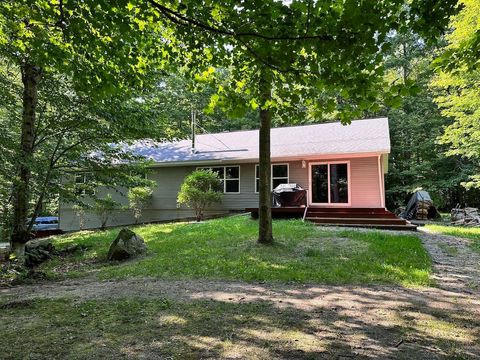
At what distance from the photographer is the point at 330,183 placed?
47.7 ft

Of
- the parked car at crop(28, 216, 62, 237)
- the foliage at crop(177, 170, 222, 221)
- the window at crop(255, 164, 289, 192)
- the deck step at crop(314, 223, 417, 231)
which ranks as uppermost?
the window at crop(255, 164, 289, 192)

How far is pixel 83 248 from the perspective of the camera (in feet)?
32.5

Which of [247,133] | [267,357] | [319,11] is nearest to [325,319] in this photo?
[267,357]

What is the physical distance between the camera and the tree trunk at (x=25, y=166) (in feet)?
24.0

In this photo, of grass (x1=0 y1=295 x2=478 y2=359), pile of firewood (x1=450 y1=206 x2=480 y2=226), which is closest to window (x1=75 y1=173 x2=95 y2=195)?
grass (x1=0 y1=295 x2=478 y2=359)

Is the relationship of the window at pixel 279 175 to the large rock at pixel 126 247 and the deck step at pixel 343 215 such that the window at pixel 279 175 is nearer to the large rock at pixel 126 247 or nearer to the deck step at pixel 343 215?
the deck step at pixel 343 215

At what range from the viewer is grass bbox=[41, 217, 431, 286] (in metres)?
5.60

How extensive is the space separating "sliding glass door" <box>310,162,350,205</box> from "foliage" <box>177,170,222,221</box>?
4271mm

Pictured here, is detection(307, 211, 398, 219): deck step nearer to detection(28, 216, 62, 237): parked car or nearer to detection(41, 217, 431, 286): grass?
detection(41, 217, 431, 286): grass

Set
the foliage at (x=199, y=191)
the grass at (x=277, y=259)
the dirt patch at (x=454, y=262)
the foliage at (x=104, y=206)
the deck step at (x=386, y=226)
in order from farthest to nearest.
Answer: the foliage at (x=199, y=191) → the foliage at (x=104, y=206) → the deck step at (x=386, y=226) → the grass at (x=277, y=259) → the dirt patch at (x=454, y=262)

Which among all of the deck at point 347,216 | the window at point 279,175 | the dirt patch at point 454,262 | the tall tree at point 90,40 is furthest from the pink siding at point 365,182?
the tall tree at point 90,40

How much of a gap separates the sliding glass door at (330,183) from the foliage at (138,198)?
759 centimetres

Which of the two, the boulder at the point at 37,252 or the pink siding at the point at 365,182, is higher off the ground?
the pink siding at the point at 365,182

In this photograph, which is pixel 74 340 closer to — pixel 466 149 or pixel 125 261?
pixel 125 261
